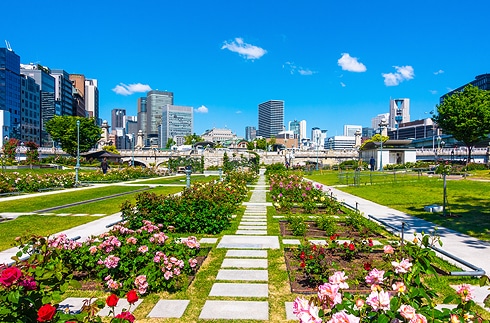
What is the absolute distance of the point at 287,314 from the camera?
4578 mm

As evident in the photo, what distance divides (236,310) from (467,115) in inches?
2117

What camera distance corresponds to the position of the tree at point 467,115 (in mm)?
46906

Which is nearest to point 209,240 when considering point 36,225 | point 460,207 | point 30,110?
point 36,225

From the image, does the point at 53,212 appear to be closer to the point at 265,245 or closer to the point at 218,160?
the point at 265,245

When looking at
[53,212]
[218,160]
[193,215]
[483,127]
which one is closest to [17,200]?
[53,212]

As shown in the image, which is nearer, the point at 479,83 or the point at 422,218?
the point at 422,218

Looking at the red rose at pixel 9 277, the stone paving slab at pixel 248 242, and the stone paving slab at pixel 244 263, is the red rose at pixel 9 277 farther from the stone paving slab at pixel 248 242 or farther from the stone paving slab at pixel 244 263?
the stone paving slab at pixel 248 242

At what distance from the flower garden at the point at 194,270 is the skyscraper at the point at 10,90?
10254 centimetres

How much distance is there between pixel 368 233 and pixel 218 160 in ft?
276

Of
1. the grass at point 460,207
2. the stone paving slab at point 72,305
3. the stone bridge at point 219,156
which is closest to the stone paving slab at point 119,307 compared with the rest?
the stone paving slab at point 72,305

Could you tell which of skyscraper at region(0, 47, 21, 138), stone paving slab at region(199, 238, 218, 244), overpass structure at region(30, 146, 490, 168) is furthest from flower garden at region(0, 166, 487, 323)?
skyscraper at region(0, 47, 21, 138)

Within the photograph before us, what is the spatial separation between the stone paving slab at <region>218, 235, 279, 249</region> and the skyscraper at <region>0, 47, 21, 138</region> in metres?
102

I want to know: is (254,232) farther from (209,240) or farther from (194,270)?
(194,270)

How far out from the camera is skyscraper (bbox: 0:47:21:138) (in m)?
94.0
